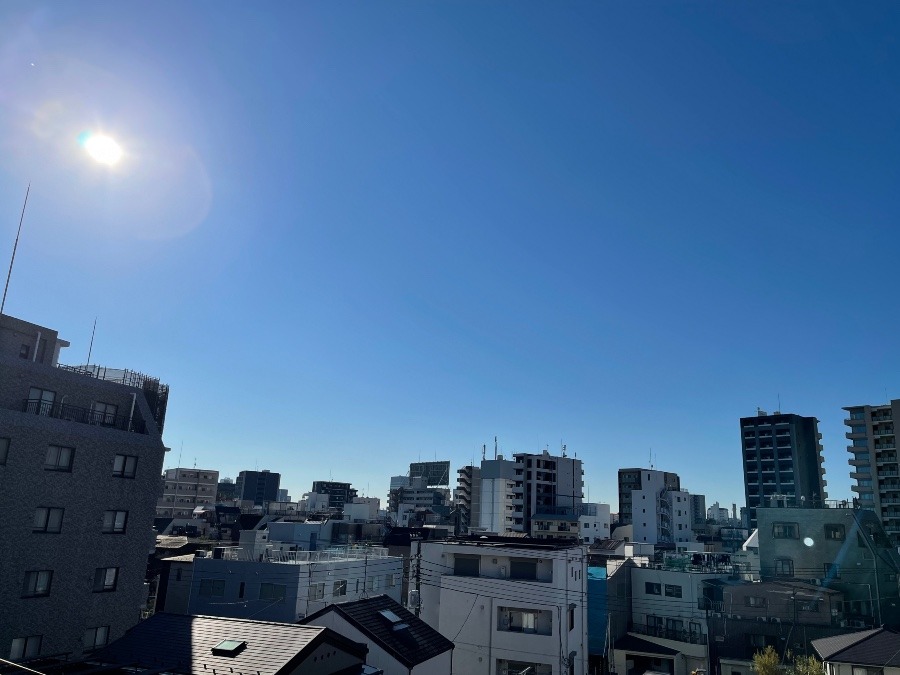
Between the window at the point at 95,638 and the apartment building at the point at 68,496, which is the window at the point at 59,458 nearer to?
the apartment building at the point at 68,496

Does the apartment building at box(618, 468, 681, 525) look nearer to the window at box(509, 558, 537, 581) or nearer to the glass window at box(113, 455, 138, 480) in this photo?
the window at box(509, 558, 537, 581)

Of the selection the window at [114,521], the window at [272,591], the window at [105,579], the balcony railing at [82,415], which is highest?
the balcony railing at [82,415]

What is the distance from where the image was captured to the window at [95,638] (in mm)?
28422

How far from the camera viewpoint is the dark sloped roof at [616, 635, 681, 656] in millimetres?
48031

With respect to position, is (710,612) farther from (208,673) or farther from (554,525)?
(554,525)

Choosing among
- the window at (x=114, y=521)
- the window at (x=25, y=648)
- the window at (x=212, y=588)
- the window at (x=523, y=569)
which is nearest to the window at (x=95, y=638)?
the window at (x=25, y=648)

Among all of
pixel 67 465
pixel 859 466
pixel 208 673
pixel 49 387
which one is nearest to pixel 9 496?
pixel 67 465

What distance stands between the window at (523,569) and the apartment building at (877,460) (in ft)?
248

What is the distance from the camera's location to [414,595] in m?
38.7

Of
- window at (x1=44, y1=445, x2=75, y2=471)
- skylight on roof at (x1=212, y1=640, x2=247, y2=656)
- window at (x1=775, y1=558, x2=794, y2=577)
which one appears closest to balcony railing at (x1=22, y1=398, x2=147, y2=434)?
window at (x1=44, y1=445, x2=75, y2=471)

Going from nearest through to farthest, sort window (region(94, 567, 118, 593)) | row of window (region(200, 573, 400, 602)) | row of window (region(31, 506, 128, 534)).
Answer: row of window (region(31, 506, 128, 534)), window (region(94, 567, 118, 593)), row of window (region(200, 573, 400, 602))

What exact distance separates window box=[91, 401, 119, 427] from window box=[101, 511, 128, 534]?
455 centimetres

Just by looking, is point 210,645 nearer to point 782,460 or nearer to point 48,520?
point 48,520

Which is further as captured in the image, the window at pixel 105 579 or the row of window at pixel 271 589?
the row of window at pixel 271 589
